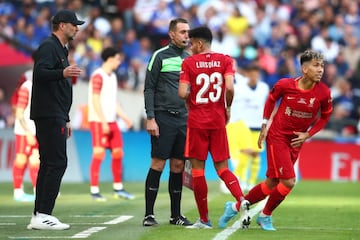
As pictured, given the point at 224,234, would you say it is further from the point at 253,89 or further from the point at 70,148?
the point at 70,148

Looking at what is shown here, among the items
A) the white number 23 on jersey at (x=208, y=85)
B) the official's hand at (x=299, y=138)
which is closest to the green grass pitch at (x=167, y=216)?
the official's hand at (x=299, y=138)

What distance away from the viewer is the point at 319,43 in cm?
3041

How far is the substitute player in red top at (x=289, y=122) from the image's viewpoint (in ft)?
41.2

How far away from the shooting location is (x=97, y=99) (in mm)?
18562

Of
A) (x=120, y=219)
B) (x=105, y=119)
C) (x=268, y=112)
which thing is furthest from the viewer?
(x=105, y=119)

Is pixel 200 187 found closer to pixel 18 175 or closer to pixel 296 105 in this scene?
pixel 296 105

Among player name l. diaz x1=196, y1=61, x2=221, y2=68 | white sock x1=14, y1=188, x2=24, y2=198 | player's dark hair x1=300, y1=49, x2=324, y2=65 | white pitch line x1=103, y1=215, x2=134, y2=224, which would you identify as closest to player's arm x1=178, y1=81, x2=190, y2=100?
player name l. diaz x1=196, y1=61, x2=221, y2=68

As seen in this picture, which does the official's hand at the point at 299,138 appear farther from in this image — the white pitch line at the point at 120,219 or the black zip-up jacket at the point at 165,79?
the white pitch line at the point at 120,219

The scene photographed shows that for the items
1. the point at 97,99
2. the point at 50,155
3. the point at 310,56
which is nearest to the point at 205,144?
the point at 310,56

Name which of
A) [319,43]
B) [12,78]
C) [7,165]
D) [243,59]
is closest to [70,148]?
[7,165]

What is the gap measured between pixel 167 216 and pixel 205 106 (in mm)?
2667

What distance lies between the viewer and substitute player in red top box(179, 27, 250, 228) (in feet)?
40.3

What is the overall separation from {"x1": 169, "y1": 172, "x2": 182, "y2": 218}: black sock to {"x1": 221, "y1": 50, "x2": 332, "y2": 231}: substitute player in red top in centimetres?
97

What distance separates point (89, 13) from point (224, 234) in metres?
19.0
